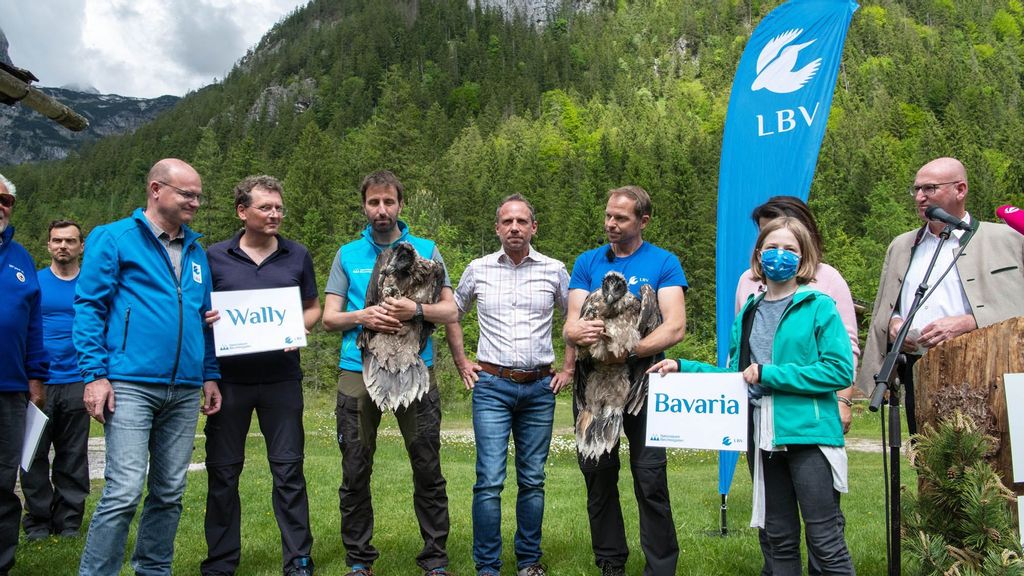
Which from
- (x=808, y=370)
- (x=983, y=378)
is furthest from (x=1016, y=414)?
(x=808, y=370)

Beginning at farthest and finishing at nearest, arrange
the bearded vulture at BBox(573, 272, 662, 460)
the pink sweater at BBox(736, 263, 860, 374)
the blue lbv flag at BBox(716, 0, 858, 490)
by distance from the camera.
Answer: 1. the blue lbv flag at BBox(716, 0, 858, 490)
2. the bearded vulture at BBox(573, 272, 662, 460)
3. the pink sweater at BBox(736, 263, 860, 374)

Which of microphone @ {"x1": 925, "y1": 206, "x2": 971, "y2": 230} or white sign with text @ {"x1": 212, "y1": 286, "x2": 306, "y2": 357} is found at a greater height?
microphone @ {"x1": 925, "y1": 206, "x2": 971, "y2": 230}

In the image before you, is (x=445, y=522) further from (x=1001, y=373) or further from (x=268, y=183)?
(x=1001, y=373)

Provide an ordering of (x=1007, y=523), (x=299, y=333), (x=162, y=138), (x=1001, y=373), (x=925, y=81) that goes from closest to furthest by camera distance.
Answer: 1. (x=1007, y=523)
2. (x=1001, y=373)
3. (x=299, y=333)
4. (x=925, y=81)
5. (x=162, y=138)

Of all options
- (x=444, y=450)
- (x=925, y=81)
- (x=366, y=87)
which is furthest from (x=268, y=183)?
(x=366, y=87)

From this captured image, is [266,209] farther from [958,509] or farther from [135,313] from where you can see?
[958,509]

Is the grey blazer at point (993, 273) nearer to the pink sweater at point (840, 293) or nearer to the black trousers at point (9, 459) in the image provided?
the pink sweater at point (840, 293)

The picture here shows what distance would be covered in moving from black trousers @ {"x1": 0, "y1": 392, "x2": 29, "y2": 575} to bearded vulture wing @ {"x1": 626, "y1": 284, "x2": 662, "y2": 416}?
4.03 meters

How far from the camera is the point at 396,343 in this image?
4.96m

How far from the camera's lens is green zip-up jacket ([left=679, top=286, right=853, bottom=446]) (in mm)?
3736

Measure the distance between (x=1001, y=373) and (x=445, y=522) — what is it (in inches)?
145

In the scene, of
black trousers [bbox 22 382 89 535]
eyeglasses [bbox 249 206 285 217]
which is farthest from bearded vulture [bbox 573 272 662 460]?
black trousers [bbox 22 382 89 535]

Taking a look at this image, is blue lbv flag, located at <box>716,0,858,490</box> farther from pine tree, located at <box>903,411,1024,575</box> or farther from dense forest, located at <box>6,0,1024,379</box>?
dense forest, located at <box>6,0,1024,379</box>

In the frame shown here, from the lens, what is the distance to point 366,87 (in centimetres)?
13612
